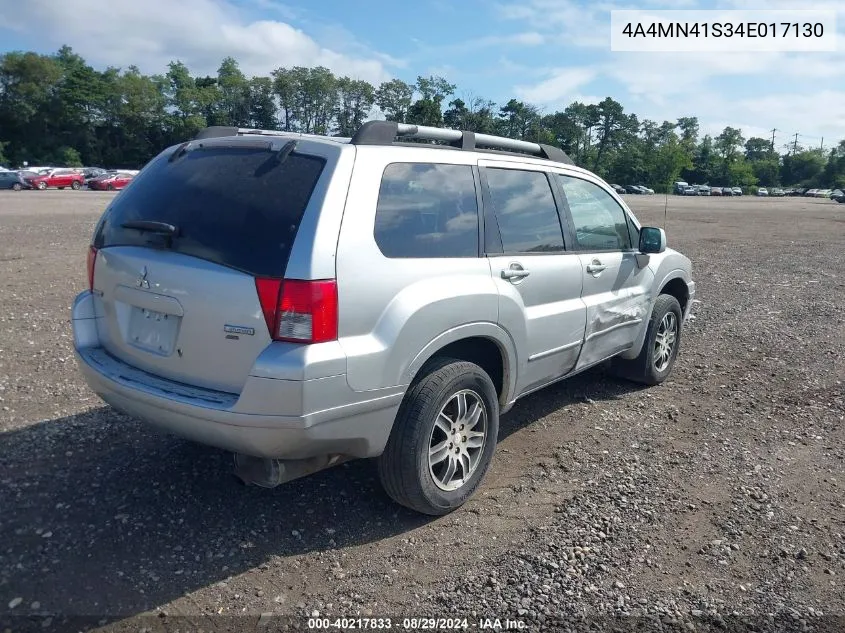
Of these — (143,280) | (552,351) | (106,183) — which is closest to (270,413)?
(143,280)

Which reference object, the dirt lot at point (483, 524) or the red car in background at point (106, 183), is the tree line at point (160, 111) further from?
the dirt lot at point (483, 524)

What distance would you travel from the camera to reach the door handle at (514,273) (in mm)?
3898

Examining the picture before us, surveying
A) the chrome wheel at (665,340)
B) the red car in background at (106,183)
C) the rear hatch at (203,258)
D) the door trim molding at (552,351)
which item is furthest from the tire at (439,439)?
the red car in background at (106,183)

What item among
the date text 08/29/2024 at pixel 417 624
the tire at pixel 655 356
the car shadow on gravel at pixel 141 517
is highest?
the tire at pixel 655 356

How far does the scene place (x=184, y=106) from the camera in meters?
91.1

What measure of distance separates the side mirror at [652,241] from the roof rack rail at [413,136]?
889 millimetres

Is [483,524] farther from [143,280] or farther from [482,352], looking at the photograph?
[143,280]

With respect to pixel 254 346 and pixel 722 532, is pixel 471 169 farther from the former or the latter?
pixel 722 532

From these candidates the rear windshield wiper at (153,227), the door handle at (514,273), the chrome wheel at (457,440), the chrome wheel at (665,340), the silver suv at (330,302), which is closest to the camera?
the silver suv at (330,302)

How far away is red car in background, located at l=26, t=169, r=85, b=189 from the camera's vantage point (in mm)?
45719

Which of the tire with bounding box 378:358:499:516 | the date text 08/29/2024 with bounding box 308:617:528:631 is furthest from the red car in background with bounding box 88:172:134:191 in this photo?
the date text 08/29/2024 with bounding box 308:617:528:631

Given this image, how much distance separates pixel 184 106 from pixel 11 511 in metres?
97.0

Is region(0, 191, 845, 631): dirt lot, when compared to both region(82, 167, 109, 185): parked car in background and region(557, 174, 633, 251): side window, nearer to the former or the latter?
region(557, 174, 633, 251): side window

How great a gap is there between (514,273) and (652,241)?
195cm
